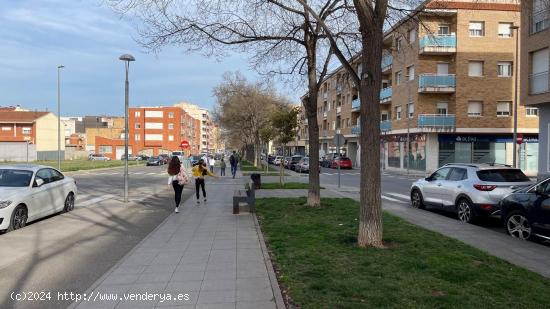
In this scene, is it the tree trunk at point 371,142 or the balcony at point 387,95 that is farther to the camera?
A: the balcony at point 387,95

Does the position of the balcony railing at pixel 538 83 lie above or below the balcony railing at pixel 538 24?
below

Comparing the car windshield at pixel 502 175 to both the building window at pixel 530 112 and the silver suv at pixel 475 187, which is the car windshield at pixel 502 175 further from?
the building window at pixel 530 112

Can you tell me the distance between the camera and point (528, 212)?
9.28 m

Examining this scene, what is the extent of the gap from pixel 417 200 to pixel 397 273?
9.32 meters

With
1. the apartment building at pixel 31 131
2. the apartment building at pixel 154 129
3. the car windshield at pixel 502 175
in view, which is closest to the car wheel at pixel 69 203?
the car windshield at pixel 502 175

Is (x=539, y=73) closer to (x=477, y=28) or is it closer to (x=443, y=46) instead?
(x=443, y=46)

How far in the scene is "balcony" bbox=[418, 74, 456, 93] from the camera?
135ft

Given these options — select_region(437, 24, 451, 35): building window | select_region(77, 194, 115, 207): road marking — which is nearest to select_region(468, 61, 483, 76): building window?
select_region(437, 24, 451, 35): building window

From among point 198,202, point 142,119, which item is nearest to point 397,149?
point 198,202

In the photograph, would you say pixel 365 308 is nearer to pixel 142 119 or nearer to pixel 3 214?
pixel 3 214

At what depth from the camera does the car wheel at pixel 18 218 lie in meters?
10.3

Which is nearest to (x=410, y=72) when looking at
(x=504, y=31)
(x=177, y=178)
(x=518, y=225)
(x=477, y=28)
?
(x=477, y=28)

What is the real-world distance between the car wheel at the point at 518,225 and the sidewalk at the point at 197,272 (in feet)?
16.5

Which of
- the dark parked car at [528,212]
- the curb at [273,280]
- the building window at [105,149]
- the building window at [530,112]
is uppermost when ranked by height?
the building window at [530,112]
